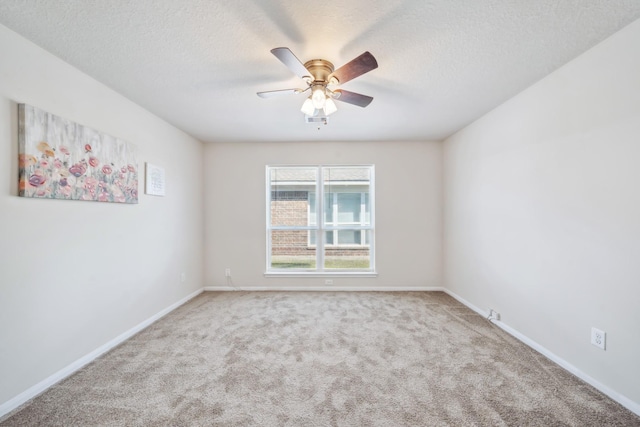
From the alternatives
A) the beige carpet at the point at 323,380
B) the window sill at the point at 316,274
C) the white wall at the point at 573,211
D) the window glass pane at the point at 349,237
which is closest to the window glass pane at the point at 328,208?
the window glass pane at the point at 349,237

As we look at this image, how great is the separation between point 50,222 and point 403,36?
9.18 feet

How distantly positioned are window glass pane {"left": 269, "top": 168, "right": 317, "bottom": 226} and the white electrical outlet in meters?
3.43

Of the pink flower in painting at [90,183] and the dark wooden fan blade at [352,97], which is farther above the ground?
the dark wooden fan blade at [352,97]

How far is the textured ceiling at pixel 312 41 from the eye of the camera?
1586mm

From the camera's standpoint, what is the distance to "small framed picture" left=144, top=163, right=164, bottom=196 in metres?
3.12

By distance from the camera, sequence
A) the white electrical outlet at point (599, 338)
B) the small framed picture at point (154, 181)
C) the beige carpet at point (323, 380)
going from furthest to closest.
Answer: the small framed picture at point (154, 181)
the white electrical outlet at point (599, 338)
the beige carpet at point (323, 380)

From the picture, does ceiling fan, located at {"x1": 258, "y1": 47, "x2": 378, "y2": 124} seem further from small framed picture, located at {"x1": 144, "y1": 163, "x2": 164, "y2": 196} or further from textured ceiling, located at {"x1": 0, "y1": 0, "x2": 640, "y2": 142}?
small framed picture, located at {"x1": 144, "y1": 163, "x2": 164, "y2": 196}

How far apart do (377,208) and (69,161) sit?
12.1 feet

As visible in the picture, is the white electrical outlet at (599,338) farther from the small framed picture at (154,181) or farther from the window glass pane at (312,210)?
the small framed picture at (154,181)

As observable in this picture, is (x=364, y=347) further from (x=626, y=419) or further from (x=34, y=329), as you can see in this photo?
(x=34, y=329)

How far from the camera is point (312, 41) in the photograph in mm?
1880

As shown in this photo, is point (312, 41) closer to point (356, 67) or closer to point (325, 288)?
point (356, 67)

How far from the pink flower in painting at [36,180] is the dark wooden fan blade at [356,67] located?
2160 mm

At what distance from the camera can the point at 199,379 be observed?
2.07 m
